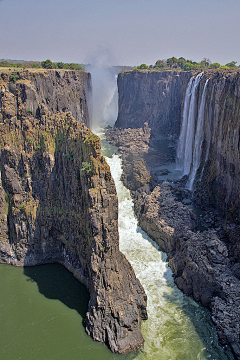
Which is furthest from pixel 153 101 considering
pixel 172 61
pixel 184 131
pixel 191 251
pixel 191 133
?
pixel 191 251

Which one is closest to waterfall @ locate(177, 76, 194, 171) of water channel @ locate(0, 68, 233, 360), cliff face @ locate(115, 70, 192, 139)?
cliff face @ locate(115, 70, 192, 139)

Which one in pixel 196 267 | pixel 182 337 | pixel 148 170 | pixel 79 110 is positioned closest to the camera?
pixel 182 337

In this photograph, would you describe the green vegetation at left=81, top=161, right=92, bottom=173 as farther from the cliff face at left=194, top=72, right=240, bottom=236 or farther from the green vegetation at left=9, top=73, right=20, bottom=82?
the cliff face at left=194, top=72, right=240, bottom=236

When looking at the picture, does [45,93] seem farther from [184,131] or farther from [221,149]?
[184,131]

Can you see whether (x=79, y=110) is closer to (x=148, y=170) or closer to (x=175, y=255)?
(x=148, y=170)

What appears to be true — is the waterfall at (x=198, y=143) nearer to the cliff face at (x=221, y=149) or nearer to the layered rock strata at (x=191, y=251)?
the cliff face at (x=221, y=149)

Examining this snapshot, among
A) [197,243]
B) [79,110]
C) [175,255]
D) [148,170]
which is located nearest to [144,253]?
[175,255]

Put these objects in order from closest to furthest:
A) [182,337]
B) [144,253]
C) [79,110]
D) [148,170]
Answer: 1. [182,337]
2. [144,253]
3. [148,170]
4. [79,110]
